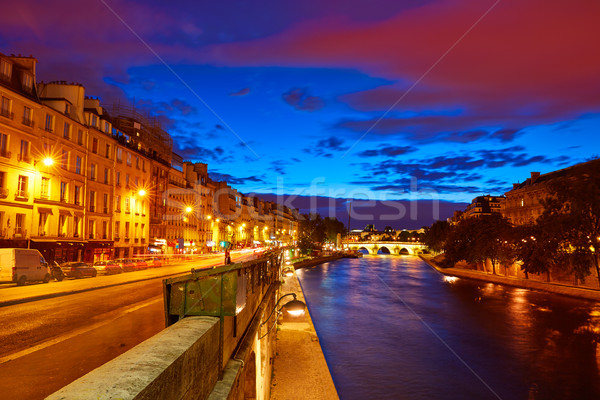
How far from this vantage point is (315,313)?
42438 mm

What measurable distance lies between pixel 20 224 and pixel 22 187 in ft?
10.8

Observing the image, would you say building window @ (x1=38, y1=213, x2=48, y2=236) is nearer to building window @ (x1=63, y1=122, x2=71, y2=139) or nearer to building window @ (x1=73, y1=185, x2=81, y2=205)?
building window @ (x1=73, y1=185, x2=81, y2=205)

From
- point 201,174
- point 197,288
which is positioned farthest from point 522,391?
point 201,174

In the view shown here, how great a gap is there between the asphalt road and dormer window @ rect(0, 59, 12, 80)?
21.6 meters

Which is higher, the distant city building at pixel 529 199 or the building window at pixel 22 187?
the distant city building at pixel 529 199

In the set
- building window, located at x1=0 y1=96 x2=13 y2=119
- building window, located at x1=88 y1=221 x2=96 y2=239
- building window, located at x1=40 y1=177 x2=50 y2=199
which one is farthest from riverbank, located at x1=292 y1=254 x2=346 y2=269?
building window, located at x1=0 y1=96 x2=13 y2=119

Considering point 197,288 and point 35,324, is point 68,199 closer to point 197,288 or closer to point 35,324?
point 35,324

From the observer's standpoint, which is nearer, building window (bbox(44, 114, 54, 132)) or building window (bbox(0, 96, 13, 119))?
building window (bbox(0, 96, 13, 119))

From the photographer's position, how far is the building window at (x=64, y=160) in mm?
41850

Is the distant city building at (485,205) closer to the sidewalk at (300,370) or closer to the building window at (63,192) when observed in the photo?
the building window at (63,192)

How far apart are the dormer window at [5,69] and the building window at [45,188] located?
30.9ft

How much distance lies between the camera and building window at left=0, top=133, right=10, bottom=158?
112ft

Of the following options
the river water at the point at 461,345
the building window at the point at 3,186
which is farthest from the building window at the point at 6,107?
the river water at the point at 461,345

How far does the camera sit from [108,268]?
3972cm
